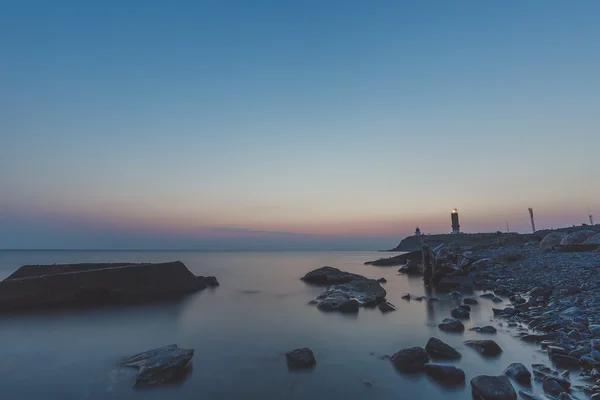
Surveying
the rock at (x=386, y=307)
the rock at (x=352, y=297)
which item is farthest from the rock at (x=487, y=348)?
the rock at (x=352, y=297)

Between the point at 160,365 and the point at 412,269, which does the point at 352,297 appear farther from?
the point at 412,269

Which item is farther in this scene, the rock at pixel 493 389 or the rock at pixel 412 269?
the rock at pixel 412 269

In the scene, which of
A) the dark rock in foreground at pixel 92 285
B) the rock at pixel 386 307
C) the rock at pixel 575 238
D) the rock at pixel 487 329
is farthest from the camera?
the rock at pixel 575 238

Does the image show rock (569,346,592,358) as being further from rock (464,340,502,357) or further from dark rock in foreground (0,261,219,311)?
dark rock in foreground (0,261,219,311)

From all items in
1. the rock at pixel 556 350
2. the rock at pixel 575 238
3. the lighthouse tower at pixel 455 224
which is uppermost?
the lighthouse tower at pixel 455 224

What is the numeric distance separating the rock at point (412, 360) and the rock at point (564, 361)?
2694 millimetres

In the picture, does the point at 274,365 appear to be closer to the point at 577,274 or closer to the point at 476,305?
the point at 476,305

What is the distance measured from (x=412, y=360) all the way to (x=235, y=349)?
5.00 meters

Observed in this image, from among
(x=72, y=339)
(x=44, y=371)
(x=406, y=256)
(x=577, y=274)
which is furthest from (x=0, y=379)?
(x=406, y=256)

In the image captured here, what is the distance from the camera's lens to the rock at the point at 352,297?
14914mm

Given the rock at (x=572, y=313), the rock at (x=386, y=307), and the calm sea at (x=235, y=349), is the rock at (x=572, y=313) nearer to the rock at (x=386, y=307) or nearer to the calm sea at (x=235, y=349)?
the calm sea at (x=235, y=349)

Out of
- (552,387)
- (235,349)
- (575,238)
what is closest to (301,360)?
(235,349)

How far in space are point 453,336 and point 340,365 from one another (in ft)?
14.3

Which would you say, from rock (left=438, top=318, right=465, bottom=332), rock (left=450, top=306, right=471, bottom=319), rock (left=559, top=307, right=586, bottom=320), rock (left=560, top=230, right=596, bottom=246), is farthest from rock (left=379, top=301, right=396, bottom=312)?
rock (left=560, top=230, right=596, bottom=246)
